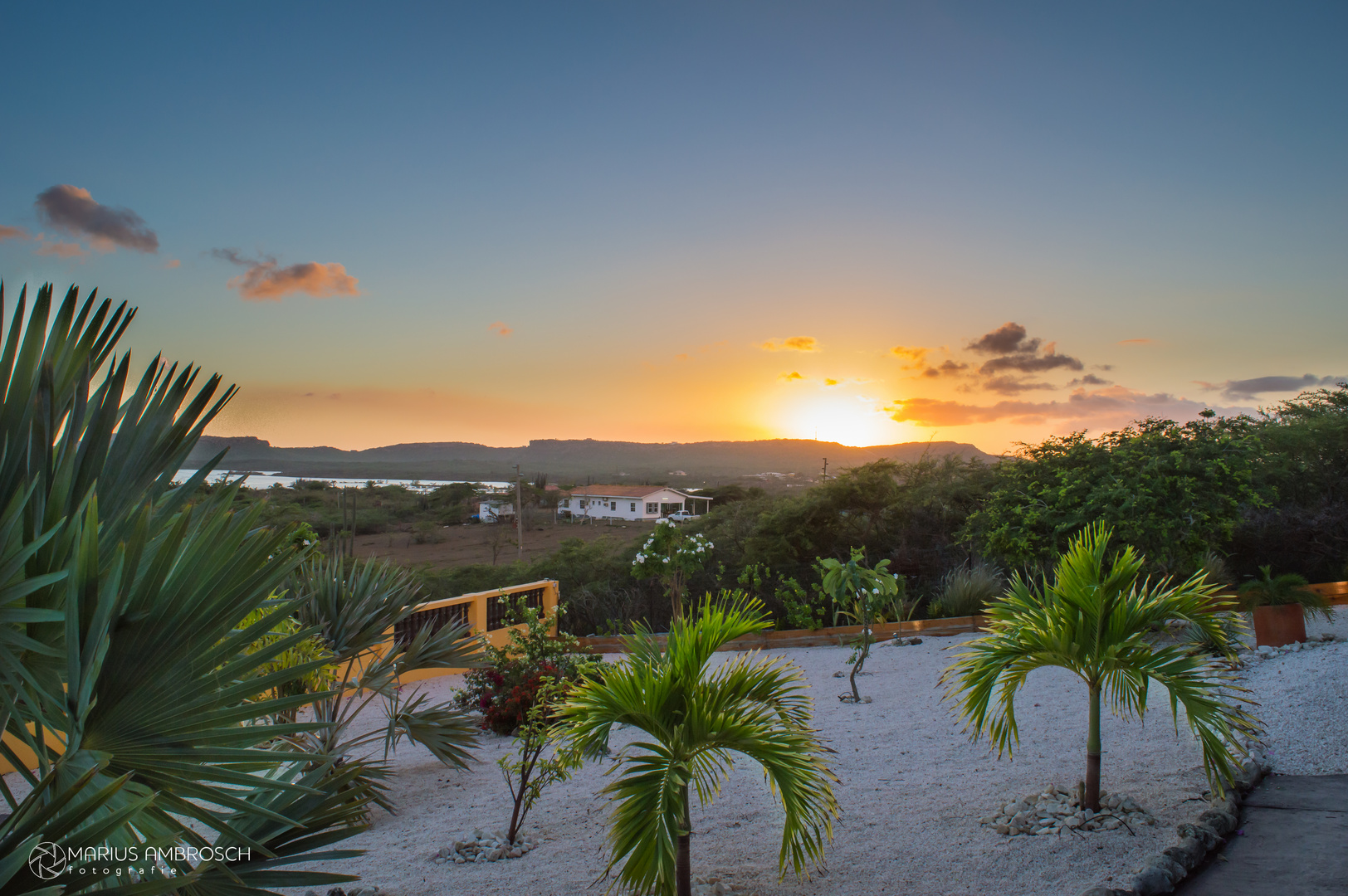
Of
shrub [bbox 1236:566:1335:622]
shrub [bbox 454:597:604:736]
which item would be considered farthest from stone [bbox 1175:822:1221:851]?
shrub [bbox 1236:566:1335:622]

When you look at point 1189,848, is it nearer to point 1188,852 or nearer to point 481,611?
point 1188,852

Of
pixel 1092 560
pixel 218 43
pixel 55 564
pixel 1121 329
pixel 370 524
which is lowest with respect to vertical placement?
pixel 370 524

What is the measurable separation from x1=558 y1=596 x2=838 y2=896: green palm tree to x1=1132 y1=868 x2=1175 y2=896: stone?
1.28m

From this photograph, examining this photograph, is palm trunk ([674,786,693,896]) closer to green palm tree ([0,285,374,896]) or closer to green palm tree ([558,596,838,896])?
green palm tree ([558,596,838,896])

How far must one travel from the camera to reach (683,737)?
2672mm

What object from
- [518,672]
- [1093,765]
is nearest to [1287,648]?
[1093,765]

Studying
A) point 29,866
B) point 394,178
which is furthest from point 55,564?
point 394,178

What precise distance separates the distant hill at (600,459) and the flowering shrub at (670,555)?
4.98m

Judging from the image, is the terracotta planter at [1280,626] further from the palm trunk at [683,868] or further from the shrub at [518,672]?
the palm trunk at [683,868]

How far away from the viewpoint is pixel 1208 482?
825cm

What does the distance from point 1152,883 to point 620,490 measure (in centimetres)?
4609

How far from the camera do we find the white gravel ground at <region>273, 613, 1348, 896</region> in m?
3.19

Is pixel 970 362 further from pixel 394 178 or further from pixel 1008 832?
pixel 1008 832

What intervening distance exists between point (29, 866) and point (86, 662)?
1.14 ft
